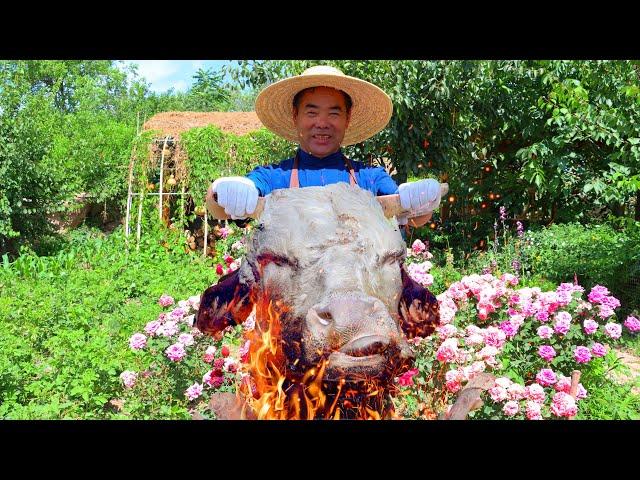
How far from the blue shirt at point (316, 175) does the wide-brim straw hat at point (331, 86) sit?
25 cm

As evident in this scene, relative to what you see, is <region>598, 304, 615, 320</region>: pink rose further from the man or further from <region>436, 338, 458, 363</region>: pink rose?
the man

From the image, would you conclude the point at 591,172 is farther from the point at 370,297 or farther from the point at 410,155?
the point at 370,297

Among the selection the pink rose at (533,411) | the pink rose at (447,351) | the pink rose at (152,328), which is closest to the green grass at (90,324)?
the pink rose at (152,328)

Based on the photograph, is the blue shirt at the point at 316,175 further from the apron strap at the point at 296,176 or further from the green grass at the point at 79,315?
the green grass at the point at 79,315

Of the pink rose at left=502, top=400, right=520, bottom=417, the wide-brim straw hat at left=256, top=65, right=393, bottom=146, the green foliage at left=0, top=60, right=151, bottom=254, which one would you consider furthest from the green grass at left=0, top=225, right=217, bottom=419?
the pink rose at left=502, top=400, right=520, bottom=417

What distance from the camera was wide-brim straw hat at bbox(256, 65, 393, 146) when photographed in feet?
8.36

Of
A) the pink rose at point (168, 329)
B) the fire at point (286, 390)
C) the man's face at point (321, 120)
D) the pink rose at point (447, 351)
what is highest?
the man's face at point (321, 120)

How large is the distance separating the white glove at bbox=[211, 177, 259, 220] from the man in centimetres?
11

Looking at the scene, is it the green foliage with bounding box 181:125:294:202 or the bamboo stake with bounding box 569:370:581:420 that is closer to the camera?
the bamboo stake with bounding box 569:370:581:420

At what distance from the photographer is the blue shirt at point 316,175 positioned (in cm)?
262

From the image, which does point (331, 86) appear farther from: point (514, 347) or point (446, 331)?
point (514, 347)

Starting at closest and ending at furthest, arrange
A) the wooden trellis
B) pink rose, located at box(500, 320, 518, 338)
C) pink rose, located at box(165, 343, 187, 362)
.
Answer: pink rose, located at box(165, 343, 187, 362)
pink rose, located at box(500, 320, 518, 338)
the wooden trellis

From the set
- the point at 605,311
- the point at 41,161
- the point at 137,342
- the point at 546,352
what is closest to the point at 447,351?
the point at 546,352
